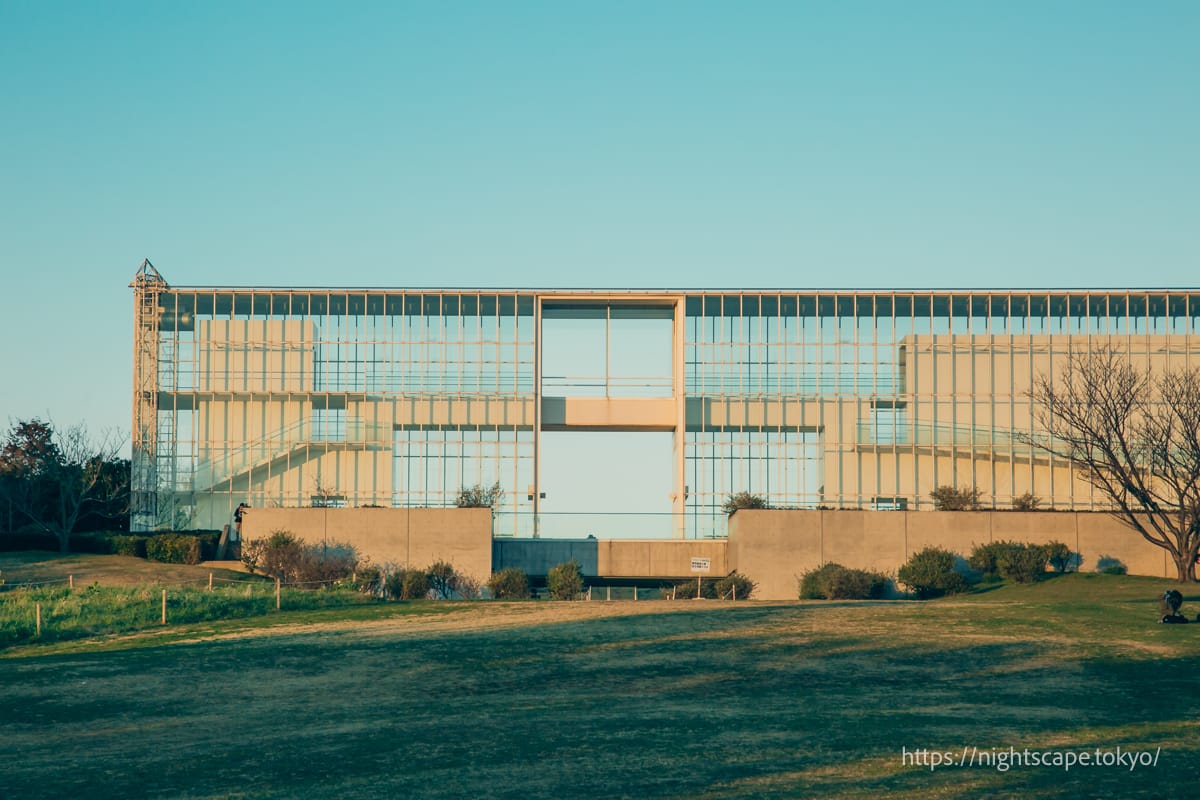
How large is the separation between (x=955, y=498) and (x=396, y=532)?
2636cm

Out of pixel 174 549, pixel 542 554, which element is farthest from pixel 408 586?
pixel 174 549

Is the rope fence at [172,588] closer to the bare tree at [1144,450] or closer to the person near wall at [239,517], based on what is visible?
the person near wall at [239,517]

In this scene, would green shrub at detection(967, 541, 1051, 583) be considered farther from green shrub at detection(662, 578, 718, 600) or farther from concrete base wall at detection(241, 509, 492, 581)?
concrete base wall at detection(241, 509, 492, 581)

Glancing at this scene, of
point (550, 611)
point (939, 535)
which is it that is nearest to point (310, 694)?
point (550, 611)

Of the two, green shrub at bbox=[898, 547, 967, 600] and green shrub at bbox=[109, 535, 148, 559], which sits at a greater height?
green shrub at bbox=[109, 535, 148, 559]

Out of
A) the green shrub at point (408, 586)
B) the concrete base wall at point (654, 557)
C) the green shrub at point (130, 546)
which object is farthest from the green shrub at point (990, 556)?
the green shrub at point (130, 546)

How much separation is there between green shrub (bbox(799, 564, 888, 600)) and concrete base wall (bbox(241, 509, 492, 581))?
14517 millimetres

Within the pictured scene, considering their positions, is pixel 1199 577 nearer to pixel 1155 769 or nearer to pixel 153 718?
pixel 1155 769

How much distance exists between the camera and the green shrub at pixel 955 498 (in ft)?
215

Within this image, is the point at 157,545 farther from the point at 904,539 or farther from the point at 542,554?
the point at 904,539

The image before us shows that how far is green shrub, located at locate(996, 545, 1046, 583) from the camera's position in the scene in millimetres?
56031

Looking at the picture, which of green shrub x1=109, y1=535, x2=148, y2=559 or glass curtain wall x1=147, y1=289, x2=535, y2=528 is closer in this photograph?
green shrub x1=109, y1=535, x2=148, y2=559

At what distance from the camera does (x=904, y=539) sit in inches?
2391

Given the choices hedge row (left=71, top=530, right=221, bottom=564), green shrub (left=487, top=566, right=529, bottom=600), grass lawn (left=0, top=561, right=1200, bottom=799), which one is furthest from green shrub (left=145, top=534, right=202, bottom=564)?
grass lawn (left=0, top=561, right=1200, bottom=799)
